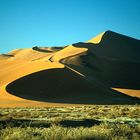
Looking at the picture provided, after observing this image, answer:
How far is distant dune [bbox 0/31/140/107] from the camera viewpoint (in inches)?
2328

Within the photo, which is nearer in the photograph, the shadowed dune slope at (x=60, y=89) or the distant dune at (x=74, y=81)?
the distant dune at (x=74, y=81)

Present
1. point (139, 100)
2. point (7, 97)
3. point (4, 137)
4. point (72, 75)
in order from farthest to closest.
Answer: point (72, 75) → point (139, 100) → point (7, 97) → point (4, 137)

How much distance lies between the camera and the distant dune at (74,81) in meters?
59.1

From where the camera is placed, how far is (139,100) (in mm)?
67688

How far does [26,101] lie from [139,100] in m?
22.6

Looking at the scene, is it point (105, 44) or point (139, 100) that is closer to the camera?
point (139, 100)

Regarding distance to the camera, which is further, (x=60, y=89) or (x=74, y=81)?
(x=74, y=81)

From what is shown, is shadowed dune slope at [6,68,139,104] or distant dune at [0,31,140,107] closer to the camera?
distant dune at [0,31,140,107]

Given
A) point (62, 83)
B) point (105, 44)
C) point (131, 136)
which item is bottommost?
point (131, 136)

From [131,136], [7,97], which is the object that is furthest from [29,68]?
[131,136]

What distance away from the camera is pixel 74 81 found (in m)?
69.6

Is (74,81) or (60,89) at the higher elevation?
(74,81)

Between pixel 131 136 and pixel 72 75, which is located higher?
pixel 72 75

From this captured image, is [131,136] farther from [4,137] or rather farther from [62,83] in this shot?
[62,83]
